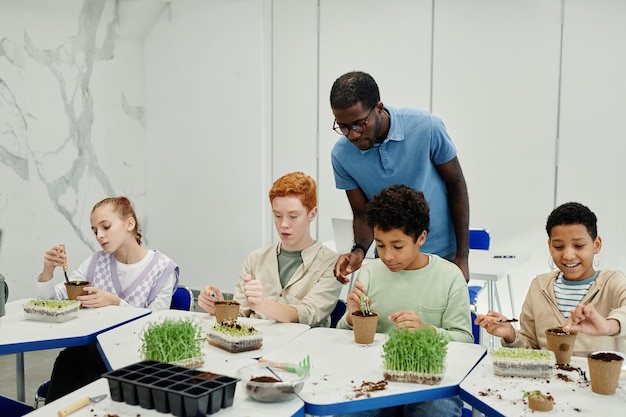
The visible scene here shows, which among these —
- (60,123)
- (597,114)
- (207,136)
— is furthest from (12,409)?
(597,114)

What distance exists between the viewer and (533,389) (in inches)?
66.8

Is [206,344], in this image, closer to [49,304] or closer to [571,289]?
[49,304]

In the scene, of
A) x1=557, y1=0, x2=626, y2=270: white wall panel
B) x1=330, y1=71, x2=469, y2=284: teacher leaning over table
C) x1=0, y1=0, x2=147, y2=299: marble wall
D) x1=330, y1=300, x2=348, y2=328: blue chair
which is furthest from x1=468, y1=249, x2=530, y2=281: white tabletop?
x1=0, y1=0, x2=147, y2=299: marble wall

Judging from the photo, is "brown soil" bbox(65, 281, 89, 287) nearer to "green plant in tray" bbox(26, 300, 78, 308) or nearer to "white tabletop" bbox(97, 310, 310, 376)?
"green plant in tray" bbox(26, 300, 78, 308)

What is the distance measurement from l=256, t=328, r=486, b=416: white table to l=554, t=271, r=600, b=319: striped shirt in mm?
385

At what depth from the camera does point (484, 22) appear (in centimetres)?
519

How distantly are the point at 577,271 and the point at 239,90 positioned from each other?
14.3ft

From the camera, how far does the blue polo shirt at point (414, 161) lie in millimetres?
2576

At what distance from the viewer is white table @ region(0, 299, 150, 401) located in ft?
7.14

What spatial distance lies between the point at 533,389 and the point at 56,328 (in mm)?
1654

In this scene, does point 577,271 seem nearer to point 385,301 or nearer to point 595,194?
point 385,301

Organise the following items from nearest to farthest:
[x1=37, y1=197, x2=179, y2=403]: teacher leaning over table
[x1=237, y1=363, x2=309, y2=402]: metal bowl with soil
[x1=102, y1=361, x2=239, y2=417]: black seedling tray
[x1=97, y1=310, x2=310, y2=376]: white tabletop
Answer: [x1=102, y1=361, x2=239, y2=417]: black seedling tray < [x1=237, y1=363, x2=309, y2=402]: metal bowl with soil < [x1=97, y1=310, x2=310, y2=376]: white tabletop < [x1=37, y1=197, x2=179, y2=403]: teacher leaning over table

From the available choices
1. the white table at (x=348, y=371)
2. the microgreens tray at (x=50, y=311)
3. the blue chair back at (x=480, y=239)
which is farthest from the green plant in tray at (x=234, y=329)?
the blue chair back at (x=480, y=239)

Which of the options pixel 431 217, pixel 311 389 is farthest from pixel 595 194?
pixel 311 389
